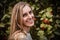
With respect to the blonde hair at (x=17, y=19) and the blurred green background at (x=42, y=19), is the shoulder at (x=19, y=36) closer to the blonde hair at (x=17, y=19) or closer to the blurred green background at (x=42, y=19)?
the blonde hair at (x=17, y=19)

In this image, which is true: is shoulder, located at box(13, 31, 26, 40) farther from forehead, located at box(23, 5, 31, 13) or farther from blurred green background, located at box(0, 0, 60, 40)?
blurred green background, located at box(0, 0, 60, 40)

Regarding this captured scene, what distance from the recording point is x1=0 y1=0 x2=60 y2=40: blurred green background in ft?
13.3

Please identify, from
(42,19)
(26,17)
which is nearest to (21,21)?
(26,17)

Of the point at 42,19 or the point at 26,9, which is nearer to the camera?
the point at 26,9

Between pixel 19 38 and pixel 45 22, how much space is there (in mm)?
1766

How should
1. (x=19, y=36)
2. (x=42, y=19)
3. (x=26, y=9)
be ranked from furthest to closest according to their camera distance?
1. (x=42, y=19)
2. (x=26, y=9)
3. (x=19, y=36)

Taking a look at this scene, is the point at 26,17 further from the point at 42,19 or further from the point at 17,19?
the point at 42,19

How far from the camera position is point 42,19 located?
13.3ft

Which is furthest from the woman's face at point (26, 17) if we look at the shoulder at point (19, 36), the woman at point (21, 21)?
the shoulder at point (19, 36)

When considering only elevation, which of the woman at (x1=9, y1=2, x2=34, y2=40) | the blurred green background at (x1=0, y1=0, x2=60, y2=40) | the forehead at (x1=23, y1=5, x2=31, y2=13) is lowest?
the woman at (x1=9, y1=2, x2=34, y2=40)

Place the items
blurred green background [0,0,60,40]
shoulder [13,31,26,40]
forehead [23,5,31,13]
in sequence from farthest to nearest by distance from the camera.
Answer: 1. blurred green background [0,0,60,40]
2. forehead [23,5,31,13]
3. shoulder [13,31,26,40]

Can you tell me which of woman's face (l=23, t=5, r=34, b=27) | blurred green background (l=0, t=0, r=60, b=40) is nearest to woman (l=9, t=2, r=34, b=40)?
woman's face (l=23, t=5, r=34, b=27)

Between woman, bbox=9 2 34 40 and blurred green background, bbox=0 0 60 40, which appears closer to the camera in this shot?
woman, bbox=9 2 34 40

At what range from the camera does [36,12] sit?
4.24 m
